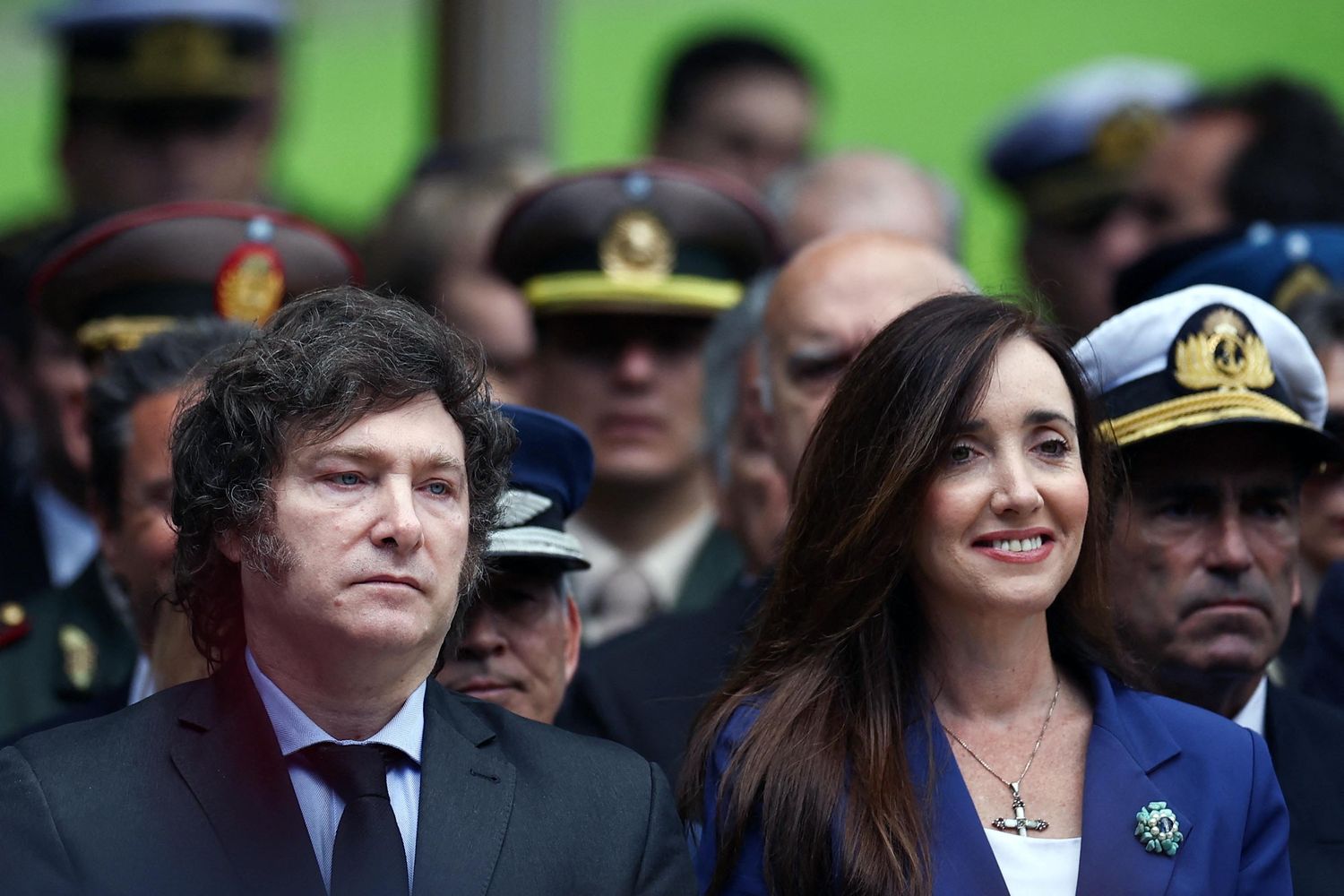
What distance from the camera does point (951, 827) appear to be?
3324 millimetres

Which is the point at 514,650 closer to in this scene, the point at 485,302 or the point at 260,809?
the point at 260,809

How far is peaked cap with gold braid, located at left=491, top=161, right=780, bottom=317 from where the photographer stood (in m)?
5.69

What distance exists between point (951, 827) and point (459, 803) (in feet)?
2.56

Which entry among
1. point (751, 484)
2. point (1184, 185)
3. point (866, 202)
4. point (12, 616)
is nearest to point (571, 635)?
point (751, 484)

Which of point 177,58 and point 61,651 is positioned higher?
point 177,58

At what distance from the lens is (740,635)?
4109 millimetres

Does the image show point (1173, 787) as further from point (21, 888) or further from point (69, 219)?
point (69, 219)

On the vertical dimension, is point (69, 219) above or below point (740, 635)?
above

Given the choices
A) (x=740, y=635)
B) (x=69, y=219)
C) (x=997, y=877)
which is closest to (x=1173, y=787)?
(x=997, y=877)

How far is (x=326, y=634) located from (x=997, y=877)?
1106 mm

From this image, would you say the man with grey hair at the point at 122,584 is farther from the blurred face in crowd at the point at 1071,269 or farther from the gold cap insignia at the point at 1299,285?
the blurred face in crowd at the point at 1071,269

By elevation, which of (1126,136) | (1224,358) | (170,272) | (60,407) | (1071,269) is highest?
(1126,136)

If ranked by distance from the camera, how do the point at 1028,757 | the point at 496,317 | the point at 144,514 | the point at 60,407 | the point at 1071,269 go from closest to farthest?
the point at 1028,757 < the point at 144,514 < the point at 60,407 < the point at 496,317 < the point at 1071,269

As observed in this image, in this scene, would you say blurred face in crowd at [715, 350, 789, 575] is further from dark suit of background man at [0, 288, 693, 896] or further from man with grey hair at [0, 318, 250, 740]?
dark suit of background man at [0, 288, 693, 896]
